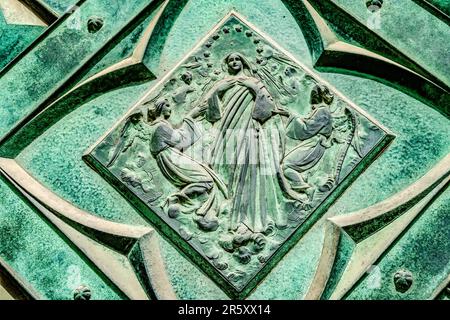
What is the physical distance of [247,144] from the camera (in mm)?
7062

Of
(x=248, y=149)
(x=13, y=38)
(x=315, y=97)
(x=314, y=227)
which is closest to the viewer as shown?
(x=314, y=227)

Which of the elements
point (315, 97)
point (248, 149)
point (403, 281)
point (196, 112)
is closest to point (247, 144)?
point (248, 149)

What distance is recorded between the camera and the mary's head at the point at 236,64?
7215 mm

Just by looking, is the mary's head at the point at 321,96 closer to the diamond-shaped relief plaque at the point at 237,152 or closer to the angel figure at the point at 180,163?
the diamond-shaped relief plaque at the point at 237,152

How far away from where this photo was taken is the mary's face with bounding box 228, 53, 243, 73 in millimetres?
7215

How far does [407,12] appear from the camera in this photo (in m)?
7.24

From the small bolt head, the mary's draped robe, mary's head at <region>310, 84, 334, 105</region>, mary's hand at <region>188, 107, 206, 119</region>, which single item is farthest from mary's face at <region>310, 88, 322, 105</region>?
the small bolt head

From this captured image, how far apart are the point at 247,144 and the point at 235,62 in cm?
59

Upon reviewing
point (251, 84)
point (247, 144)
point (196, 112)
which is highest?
point (251, 84)

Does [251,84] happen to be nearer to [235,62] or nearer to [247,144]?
[235,62]

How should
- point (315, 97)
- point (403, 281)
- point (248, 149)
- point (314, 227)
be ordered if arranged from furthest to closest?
1. point (315, 97)
2. point (248, 149)
3. point (314, 227)
4. point (403, 281)

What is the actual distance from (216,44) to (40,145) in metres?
1.40
